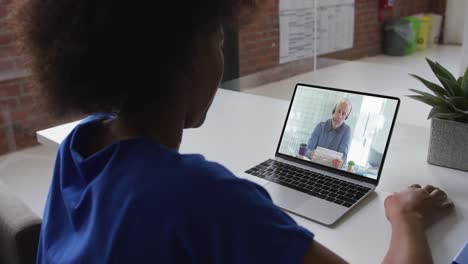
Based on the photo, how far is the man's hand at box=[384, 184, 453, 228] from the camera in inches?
36.2

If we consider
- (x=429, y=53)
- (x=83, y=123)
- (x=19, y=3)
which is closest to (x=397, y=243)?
(x=83, y=123)

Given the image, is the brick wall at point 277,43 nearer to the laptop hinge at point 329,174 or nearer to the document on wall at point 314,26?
the document on wall at point 314,26

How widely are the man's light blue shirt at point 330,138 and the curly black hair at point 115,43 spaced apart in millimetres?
584

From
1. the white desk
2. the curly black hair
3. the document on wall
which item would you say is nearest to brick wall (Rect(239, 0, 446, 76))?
the document on wall

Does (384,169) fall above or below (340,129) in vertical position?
below

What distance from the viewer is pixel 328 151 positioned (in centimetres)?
119

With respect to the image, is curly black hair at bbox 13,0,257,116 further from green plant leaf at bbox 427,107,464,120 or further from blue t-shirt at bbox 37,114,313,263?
green plant leaf at bbox 427,107,464,120

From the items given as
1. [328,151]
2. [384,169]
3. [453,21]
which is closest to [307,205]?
[328,151]

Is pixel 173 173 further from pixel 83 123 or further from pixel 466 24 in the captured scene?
pixel 466 24

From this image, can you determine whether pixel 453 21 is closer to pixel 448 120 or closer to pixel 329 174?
pixel 448 120

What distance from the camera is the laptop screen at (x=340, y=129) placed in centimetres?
113

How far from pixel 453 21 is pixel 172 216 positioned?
1.94 m

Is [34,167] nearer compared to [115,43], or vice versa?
[115,43]

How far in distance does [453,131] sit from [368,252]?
50 centimetres
